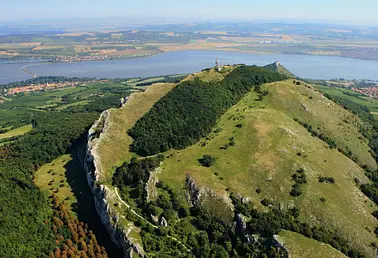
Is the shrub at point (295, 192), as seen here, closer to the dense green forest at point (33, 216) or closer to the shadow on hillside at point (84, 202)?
the shadow on hillside at point (84, 202)

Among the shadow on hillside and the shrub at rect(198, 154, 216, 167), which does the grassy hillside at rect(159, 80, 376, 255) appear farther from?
the shadow on hillside

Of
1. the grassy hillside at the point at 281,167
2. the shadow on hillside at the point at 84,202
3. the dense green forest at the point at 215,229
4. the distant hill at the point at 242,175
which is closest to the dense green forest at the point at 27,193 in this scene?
the shadow on hillside at the point at 84,202

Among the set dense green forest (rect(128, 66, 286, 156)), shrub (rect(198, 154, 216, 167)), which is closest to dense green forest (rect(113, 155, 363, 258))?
shrub (rect(198, 154, 216, 167))

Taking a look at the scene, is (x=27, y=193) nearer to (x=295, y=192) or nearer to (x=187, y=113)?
(x=187, y=113)

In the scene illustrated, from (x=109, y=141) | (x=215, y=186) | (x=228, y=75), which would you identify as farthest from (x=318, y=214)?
(x=228, y=75)

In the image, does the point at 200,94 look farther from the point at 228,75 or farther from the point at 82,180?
the point at 82,180
